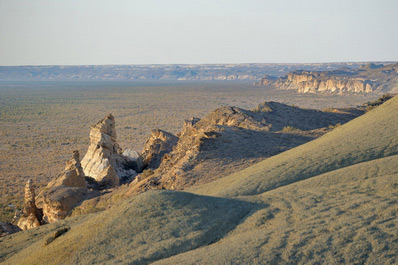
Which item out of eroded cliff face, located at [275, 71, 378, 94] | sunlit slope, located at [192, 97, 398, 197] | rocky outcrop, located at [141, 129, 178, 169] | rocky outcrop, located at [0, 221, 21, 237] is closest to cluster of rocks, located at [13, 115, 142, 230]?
rocky outcrop, located at [141, 129, 178, 169]

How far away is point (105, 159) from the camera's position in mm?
20156

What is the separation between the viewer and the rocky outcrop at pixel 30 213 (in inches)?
564

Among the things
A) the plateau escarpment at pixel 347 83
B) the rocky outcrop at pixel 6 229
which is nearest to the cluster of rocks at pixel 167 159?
the rocky outcrop at pixel 6 229

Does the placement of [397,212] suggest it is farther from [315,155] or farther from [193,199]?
[315,155]

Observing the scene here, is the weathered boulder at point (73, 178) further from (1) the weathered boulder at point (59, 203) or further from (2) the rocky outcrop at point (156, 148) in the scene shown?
(2) the rocky outcrop at point (156, 148)

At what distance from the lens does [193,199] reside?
9.52 m

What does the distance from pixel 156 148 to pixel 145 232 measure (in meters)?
14.3

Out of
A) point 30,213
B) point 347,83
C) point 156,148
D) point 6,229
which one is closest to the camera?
point 6,229

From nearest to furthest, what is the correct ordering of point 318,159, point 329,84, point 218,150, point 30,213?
point 318,159 < point 30,213 < point 218,150 < point 329,84

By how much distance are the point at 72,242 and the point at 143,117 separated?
1972 inches

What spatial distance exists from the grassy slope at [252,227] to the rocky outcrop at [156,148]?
10.3 metres

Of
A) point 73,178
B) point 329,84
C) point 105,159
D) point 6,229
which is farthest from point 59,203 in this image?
point 329,84

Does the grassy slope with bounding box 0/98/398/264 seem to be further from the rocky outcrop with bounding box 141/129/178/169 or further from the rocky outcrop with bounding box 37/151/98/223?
the rocky outcrop with bounding box 141/129/178/169

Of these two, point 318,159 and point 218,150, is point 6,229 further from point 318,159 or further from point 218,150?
point 318,159
